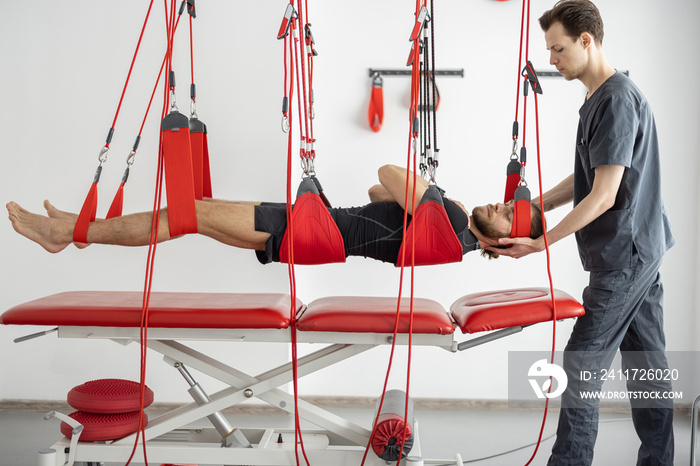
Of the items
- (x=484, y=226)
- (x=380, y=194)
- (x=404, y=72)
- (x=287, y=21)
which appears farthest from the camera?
(x=404, y=72)

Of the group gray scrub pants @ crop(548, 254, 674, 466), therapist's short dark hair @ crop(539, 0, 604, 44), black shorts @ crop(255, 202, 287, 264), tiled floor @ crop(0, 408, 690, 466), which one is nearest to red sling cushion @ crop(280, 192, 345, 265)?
black shorts @ crop(255, 202, 287, 264)

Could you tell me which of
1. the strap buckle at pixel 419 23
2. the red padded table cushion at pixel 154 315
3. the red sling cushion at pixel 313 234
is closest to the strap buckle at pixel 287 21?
the strap buckle at pixel 419 23

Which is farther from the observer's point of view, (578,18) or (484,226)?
(484,226)

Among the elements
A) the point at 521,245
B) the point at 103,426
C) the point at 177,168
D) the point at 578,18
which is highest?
the point at 578,18

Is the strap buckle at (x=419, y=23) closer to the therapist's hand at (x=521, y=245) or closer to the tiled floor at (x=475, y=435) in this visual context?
the therapist's hand at (x=521, y=245)

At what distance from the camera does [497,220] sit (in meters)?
2.15

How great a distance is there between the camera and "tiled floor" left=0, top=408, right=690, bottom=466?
2613 millimetres

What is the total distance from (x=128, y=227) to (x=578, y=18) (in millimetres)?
1506

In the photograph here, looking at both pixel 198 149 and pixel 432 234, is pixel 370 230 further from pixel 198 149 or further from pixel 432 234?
pixel 198 149

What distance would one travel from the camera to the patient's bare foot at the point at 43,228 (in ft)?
6.51

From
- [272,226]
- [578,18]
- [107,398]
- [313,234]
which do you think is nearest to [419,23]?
[578,18]

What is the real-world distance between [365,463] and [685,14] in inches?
108

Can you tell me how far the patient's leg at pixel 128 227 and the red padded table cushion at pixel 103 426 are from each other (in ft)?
1.69

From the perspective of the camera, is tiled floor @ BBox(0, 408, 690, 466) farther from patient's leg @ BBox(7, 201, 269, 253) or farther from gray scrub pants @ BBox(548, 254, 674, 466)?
patient's leg @ BBox(7, 201, 269, 253)
